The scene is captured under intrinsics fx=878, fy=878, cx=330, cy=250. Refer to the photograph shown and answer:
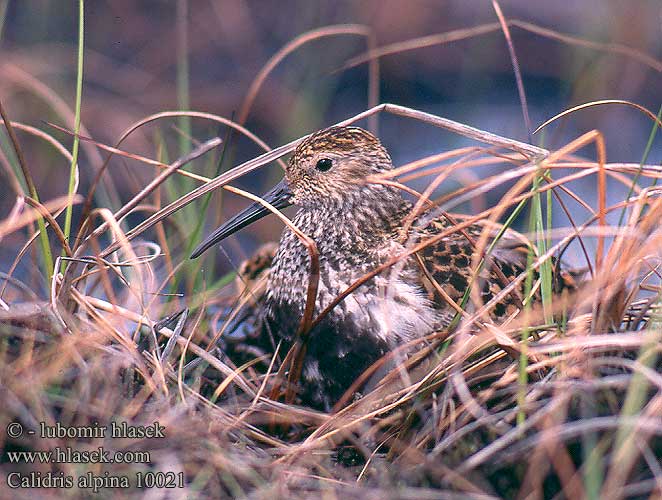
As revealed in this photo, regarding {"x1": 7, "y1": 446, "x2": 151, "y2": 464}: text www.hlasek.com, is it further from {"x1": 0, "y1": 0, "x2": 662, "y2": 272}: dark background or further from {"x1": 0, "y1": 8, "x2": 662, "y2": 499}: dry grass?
{"x1": 0, "y1": 0, "x2": 662, "y2": 272}: dark background

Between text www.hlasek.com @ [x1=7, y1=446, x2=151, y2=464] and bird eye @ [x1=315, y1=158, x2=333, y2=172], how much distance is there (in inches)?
54.6

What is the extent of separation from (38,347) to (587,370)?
5.06ft

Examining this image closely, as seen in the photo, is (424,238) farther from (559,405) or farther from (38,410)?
(38,410)

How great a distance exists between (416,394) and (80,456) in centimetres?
95

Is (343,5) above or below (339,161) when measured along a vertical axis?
above

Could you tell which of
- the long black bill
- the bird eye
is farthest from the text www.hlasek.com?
the bird eye

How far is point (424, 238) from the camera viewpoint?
314 centimetres

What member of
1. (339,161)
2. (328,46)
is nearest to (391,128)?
(328,46)

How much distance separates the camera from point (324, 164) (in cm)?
323

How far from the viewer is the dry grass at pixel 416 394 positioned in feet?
6.99

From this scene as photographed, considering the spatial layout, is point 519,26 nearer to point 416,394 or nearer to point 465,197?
point 465,197

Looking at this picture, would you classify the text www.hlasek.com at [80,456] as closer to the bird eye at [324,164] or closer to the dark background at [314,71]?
the bird eye at [324,164]

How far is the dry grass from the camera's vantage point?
6.99 ft

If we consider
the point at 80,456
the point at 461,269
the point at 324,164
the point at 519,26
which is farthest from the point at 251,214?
the point at 519,26
